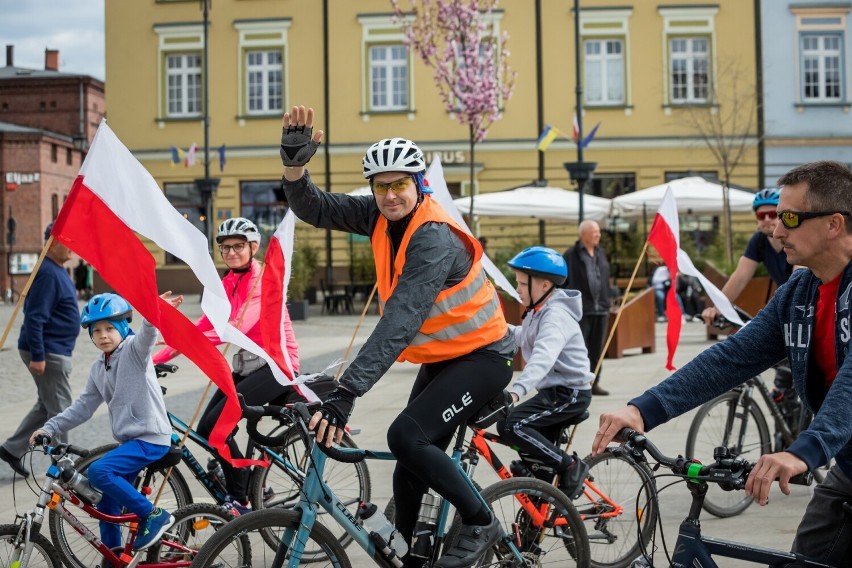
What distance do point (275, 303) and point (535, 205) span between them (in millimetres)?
18817

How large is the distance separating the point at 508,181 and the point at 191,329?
105 feet

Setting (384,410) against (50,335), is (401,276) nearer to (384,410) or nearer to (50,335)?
(50,335)

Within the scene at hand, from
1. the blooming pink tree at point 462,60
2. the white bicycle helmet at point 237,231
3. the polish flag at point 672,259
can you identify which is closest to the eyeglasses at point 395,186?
the white bicycle helmet at point 237,231

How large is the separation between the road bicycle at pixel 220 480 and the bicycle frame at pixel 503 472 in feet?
1.94

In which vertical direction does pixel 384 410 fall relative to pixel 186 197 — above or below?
below

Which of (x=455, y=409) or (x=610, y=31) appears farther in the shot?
(x=610, y=31)

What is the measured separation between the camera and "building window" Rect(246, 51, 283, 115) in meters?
37.6

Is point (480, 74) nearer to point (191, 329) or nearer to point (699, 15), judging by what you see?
point (699, 15)

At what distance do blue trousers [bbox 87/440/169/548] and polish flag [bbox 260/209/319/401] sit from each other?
139cm

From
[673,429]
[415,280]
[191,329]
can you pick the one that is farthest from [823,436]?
[673,429]

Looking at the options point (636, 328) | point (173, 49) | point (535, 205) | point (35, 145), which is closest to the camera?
point (636, 328)

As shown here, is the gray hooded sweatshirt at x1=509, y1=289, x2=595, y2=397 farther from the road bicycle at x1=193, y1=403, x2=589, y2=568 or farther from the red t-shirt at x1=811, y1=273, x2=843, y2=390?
the red t-shirt at x1=811, y1=273, x2=843, y2=390

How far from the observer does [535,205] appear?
25.4m

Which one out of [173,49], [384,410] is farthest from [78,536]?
[173,49]
